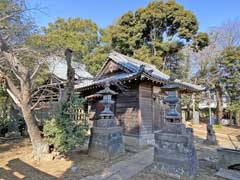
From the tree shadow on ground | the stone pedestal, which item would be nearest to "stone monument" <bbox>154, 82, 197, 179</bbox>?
the stone pedestal

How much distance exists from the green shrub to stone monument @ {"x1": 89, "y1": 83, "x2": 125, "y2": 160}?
561mm

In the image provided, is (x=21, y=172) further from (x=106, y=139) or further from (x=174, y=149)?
(x=174, y=149)

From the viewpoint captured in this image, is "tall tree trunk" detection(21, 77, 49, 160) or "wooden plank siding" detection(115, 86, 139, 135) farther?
"wooden plank siding" detection(115, 86, 139, 135)

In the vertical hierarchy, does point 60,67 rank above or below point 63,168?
above

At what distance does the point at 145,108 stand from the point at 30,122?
17.7 feet

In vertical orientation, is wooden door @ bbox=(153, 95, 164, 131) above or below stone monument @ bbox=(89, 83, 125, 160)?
above

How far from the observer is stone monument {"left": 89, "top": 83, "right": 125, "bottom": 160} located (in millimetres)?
6070

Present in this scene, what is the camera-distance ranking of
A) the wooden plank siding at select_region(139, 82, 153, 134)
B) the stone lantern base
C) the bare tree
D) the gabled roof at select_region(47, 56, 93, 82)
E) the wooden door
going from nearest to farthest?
the bare tree, the stone lantern base, the gabled roof at select_region(47, 56, 93, 82), the wooden plank siding at select_region(139, 82, 153, 134), the wooden door

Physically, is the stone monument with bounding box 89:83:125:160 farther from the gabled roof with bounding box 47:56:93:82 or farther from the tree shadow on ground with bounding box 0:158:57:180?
the tree shadow on ground with bounding box 0:158:57:180

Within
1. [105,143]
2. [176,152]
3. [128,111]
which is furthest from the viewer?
[128,111]

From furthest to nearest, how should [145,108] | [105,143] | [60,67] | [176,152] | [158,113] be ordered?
[60,67]
[158,113]
[145,108]
[105,143]
[176,152]

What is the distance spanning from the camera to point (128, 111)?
30.6 ft

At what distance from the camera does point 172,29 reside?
2144cm

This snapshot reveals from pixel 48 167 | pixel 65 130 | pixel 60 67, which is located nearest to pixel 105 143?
pixel 65 130
